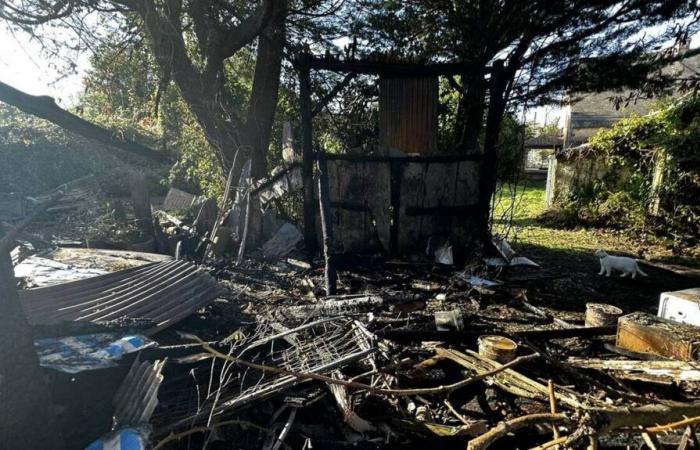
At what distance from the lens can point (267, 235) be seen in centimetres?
716

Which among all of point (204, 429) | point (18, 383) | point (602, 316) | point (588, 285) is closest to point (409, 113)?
point (588, 285)

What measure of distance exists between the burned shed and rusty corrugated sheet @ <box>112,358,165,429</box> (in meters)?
3.70

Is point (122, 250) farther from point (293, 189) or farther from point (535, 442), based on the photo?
point (535, 442)

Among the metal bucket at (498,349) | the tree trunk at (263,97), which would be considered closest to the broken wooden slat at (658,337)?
the metal bucket at (498,349)

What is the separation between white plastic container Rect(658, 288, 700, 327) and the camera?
3410 mm

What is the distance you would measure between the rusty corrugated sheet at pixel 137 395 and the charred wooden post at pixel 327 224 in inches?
98.3

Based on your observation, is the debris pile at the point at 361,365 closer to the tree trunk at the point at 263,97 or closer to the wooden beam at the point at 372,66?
the wooden beam at the point at 372,66

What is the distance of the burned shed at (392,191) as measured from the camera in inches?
239

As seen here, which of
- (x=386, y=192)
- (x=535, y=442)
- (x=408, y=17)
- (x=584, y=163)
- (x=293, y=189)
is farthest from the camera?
(x=584, y=163)

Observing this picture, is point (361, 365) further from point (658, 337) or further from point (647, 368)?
point (658, 337)

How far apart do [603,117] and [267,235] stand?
88.7ft

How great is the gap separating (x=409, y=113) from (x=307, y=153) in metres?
2.00

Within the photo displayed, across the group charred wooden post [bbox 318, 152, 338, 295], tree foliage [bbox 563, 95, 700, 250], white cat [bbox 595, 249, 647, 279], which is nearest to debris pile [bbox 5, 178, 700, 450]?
charred wooden post [bbox 318, 152, 338, 295]

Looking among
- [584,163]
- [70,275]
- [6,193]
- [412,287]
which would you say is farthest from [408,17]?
[6,193]
